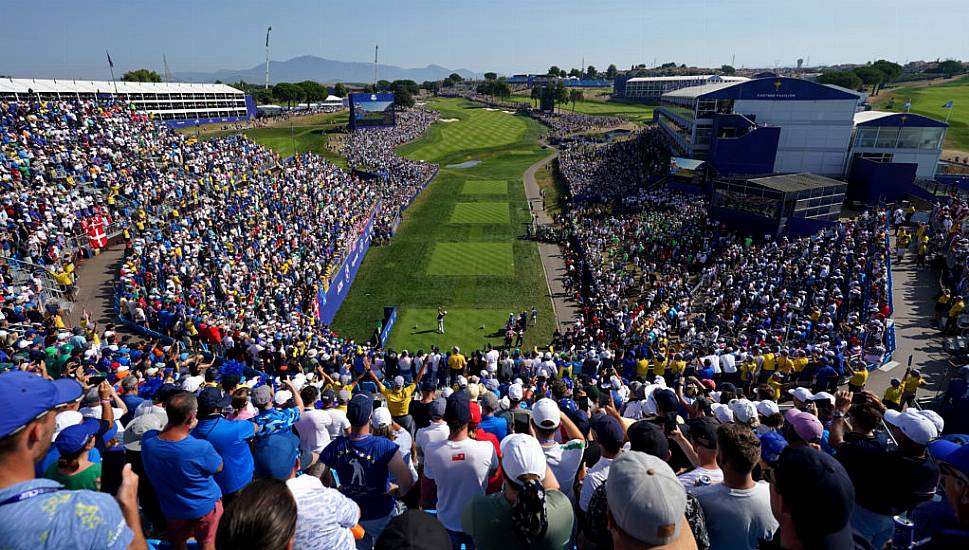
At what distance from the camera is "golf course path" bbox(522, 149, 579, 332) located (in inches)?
896

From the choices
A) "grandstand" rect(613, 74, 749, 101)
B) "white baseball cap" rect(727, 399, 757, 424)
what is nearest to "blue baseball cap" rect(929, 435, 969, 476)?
"white baseball cap" rect(727, 399, 757, 424)

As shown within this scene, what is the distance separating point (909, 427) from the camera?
170 inches

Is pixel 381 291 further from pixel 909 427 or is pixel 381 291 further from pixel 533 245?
pixel 909 427

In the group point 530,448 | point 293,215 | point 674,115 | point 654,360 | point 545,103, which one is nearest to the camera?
point 530,448

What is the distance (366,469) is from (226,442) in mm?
1373

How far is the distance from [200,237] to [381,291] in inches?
332

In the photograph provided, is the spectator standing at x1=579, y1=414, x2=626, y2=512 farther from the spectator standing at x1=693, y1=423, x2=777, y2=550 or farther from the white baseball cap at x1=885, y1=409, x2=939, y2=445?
the white baseball cap at x1=885, y1=409, x2=939, y2=445

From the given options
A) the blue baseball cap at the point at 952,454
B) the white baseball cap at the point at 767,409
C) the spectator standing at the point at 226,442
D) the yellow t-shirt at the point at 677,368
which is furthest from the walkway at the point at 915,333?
the spectator standing at the point at 226,442

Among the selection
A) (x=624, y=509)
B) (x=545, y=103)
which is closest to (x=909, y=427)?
(x=624, y=509)

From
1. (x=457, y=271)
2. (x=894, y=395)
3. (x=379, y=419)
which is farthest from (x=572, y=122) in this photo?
(x=379, y=419)

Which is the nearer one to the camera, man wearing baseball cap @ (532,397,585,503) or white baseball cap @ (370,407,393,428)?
man wearing baseball cap @ (532,397,585,503)

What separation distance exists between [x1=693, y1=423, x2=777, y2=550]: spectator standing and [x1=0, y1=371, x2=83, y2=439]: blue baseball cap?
4.13 metres

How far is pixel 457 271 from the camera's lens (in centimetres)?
2822

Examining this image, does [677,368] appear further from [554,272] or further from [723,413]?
[554,272]
